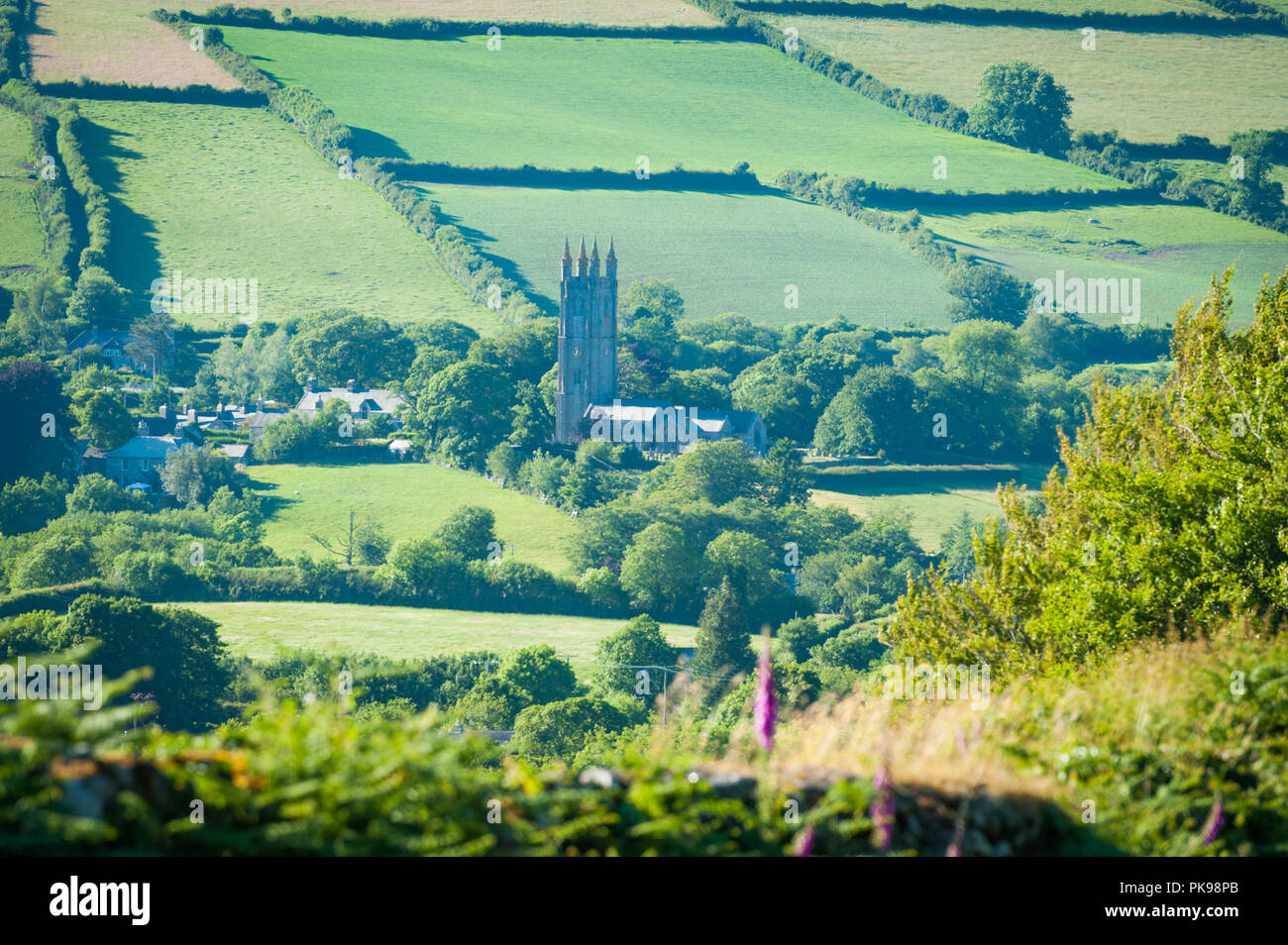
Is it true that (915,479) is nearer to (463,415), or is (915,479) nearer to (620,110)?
(463,415)

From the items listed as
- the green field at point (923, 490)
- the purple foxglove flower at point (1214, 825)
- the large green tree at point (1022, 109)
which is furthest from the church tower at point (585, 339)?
the purple foxglove flower at point (1214, 825)

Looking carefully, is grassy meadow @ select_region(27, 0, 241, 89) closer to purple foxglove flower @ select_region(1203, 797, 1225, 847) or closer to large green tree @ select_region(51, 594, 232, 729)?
large green tree @ select_region(51, 594, 232, 729)

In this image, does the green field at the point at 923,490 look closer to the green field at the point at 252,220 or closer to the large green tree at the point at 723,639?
the large green tree at the point at 723,639

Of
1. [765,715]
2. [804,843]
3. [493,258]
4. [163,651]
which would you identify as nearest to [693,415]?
[493,258]

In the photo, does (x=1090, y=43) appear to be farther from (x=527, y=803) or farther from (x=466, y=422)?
(x=527, y=803)

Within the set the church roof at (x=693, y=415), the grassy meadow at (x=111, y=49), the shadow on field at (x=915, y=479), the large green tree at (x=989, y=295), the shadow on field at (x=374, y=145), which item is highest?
the grassy meadow at (x=111, y=49)

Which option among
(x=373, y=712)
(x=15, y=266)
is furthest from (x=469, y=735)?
(x=15, y=266)

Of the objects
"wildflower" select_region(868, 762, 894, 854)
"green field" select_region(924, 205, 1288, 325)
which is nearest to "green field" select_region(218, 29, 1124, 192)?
"green field" select_region(924, 205, 1288, 325)
